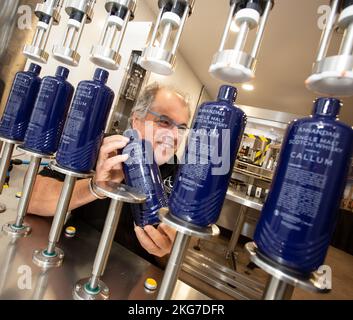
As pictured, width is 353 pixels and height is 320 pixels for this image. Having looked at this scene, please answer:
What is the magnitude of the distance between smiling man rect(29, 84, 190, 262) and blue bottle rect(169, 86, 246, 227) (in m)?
0.21

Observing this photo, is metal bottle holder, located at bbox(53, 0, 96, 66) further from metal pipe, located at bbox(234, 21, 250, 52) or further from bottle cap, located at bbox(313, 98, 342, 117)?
bottle cap, located at bbox(313, 98, 342, 117)

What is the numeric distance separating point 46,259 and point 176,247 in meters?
0.30

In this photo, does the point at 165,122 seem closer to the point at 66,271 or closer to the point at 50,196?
the point at 50,196

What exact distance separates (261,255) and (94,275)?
0.91ft

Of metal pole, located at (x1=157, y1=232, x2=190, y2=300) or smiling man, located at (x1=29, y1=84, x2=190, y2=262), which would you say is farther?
smiling man, located at (x1=29, y1=84, x2=190, y2=262)

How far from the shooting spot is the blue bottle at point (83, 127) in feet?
1.48

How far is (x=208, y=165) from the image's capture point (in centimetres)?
34

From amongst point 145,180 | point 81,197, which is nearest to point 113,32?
point 145,180

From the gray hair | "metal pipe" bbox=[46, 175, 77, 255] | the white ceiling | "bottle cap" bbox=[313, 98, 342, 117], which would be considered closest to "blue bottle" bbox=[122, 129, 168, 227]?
"metal pipe" bbox=[46, 175, 77, 255]

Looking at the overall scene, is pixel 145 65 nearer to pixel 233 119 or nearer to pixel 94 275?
pixel 233 119

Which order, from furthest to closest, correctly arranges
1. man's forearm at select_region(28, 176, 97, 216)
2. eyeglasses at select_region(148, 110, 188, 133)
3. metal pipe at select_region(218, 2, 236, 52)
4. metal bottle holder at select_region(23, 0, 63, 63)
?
eyeglasses at select_region(148, 110, 188, 133), man's forearm at select_region(28, 176, 97, 216), metal bottle holder at select_region(23, 0, 63, 63), metal pipe at select_region(218, 2, 236, 52)

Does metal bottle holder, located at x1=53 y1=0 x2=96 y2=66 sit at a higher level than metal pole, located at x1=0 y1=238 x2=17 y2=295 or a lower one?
higher

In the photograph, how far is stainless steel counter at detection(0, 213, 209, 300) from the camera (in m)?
0.42

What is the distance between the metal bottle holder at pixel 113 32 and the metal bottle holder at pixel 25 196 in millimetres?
223
